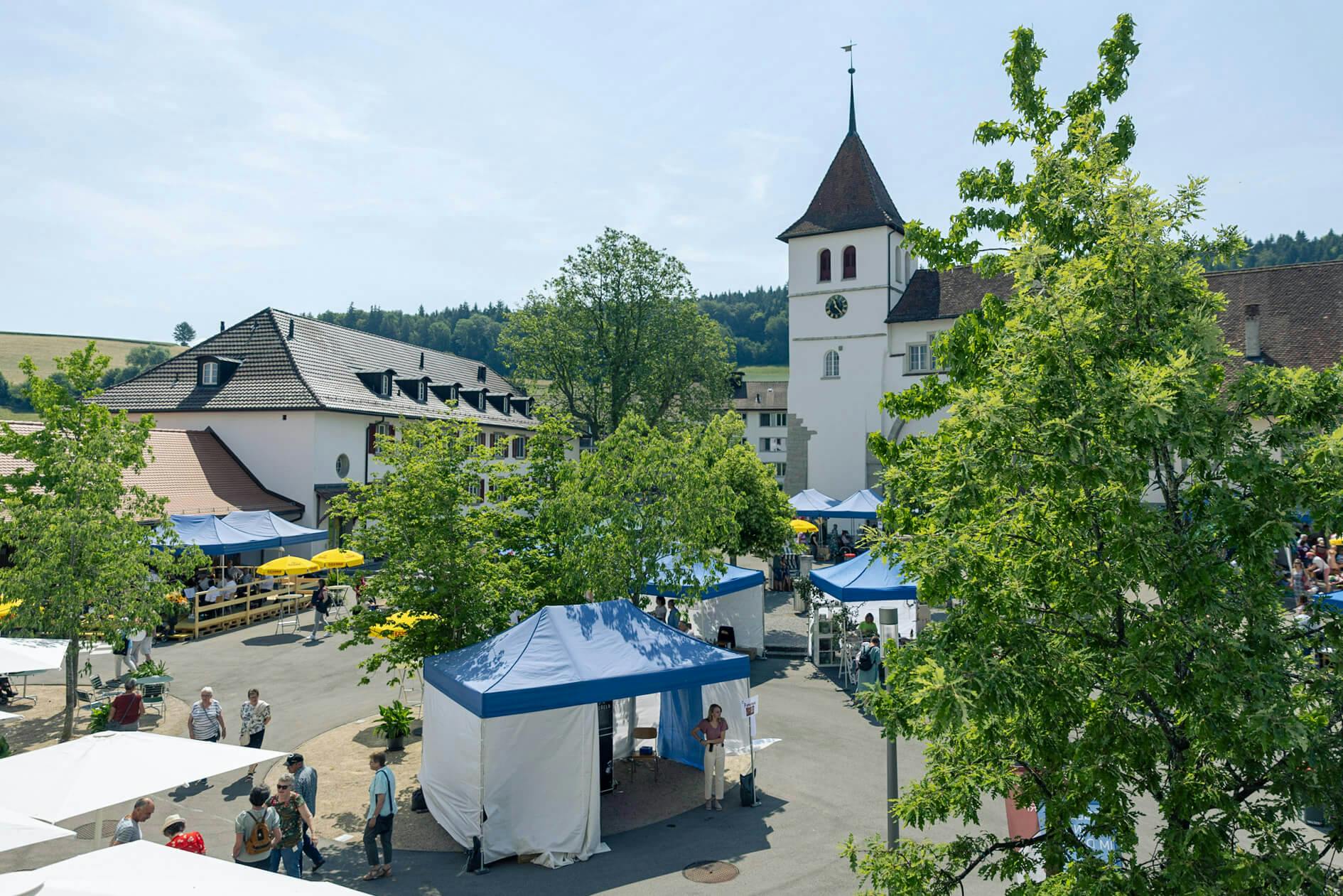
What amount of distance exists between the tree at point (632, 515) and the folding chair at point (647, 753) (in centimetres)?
231

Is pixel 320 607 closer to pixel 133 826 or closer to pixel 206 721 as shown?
pixel 206 721

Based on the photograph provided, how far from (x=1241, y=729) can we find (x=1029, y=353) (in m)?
2.08

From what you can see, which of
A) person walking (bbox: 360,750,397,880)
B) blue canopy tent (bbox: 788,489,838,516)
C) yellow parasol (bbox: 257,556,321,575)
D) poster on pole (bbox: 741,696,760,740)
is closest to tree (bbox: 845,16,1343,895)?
person walking (bbox: 360,750,397,880)

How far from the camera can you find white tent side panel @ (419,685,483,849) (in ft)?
35.0

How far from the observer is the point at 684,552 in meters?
15.3

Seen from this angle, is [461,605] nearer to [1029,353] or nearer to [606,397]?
[1029,353]

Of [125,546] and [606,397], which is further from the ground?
[606,397]

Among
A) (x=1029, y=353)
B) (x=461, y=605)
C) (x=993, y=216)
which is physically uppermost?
(x=993, y=216)

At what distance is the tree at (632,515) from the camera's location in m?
14.3

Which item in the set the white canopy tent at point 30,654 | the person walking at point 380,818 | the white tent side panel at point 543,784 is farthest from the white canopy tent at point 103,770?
the white canopy tent at point 30,654

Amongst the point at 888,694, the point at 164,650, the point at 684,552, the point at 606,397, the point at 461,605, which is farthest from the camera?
the point at 606,397

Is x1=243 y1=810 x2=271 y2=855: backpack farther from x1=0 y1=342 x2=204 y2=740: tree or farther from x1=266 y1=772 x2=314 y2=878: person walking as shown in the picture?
x1=0 y1=342 x2=204 y2=740: tree

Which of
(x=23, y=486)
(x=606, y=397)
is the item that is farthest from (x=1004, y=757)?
(x=606, y=397)

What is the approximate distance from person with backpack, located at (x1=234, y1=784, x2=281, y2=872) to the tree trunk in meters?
8.00
